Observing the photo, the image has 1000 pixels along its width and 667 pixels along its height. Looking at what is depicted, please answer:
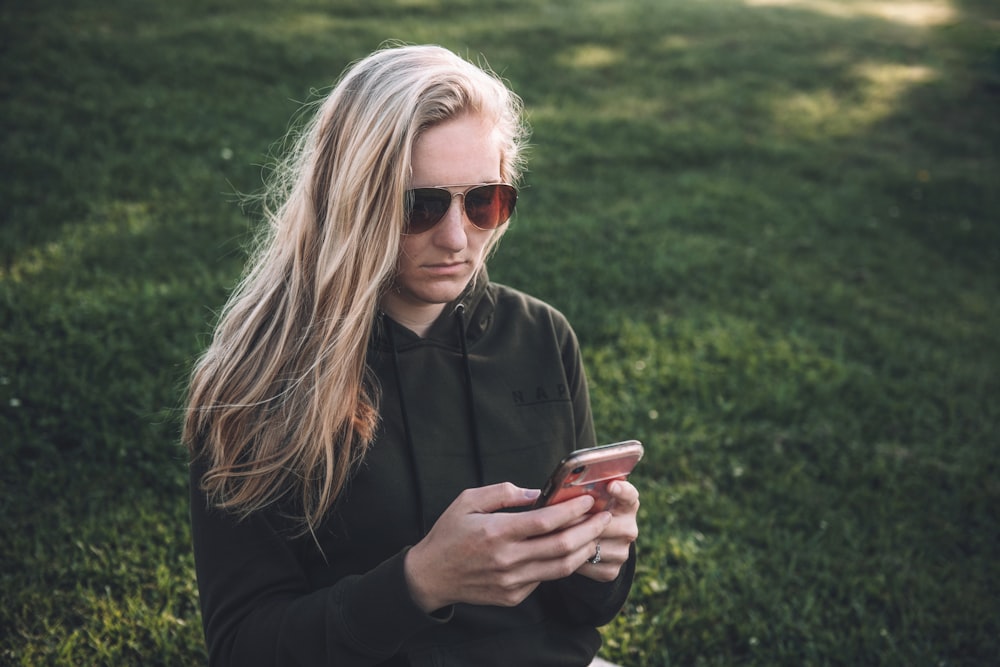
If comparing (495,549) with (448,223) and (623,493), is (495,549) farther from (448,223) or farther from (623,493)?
(448,223)

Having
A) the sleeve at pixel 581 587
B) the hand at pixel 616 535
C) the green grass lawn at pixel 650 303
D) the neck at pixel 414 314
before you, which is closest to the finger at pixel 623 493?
the hand at pixel 616 535

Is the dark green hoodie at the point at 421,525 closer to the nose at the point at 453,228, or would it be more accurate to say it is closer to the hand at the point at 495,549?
the hand at the point at 495,549

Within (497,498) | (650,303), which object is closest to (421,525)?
(497,498)

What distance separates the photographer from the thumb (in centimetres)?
154

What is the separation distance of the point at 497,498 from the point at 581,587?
0.59m

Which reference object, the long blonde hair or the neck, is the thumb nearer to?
the long blonde hair

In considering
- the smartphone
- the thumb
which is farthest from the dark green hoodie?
the smartphone

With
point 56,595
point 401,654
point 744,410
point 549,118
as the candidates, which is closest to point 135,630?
point 56,595

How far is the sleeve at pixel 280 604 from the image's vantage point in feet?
5.29

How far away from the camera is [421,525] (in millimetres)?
1884

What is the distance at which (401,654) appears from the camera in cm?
188

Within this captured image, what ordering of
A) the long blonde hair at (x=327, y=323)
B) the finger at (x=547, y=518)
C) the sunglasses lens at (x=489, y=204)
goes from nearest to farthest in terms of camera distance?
the finger at (x=547, y=518)
the long blonde hair at (x=327, y=323)
the sunglasses lens at (x=489, y=204)

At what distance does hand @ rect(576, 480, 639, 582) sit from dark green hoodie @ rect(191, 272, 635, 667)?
11 centimetres

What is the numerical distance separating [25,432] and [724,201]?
580 cm
